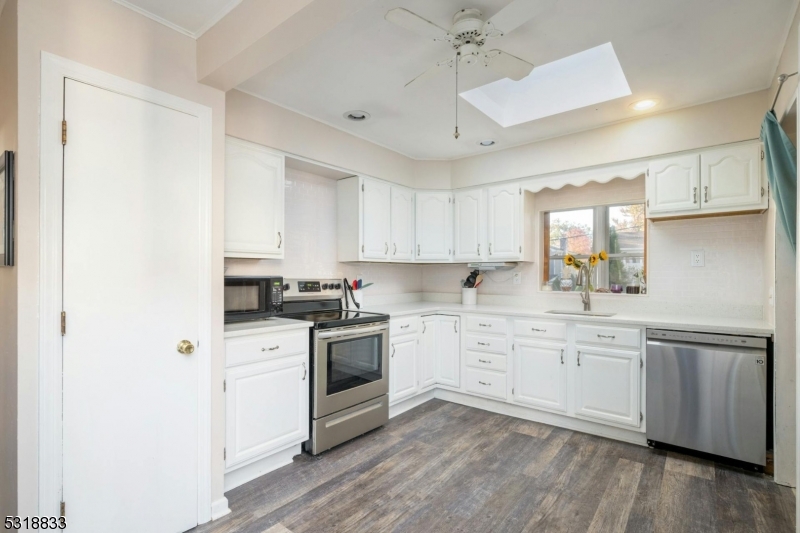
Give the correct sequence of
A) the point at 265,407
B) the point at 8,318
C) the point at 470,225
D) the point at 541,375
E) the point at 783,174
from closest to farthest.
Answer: the point at 8,318, the point at 783,174, the point at 265,407, the point at 541,375, the point at 470,225

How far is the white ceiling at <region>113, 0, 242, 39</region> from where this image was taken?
71.3 inches

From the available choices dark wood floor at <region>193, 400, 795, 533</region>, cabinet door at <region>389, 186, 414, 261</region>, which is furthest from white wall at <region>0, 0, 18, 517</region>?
cabinet door at <region>389, 186, 414, 261</region>

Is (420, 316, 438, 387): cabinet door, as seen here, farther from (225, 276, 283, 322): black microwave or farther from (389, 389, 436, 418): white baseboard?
(225, 276, 283, 322): black microwave

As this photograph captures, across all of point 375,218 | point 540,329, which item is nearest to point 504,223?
point 540,329

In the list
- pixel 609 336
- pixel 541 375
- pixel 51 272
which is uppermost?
pixel 51 272

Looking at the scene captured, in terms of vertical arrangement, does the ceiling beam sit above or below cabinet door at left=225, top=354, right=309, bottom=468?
above

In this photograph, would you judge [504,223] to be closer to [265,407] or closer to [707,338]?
[707,338]

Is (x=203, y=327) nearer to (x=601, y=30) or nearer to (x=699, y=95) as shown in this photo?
(x=601, y=30)

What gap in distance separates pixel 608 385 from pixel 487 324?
1063 millimetres

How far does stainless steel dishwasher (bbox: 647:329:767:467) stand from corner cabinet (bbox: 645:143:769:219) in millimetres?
932

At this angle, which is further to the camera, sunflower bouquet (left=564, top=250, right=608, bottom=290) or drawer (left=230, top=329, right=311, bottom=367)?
sunflower bouquet (left=564, top=250, right=608, bottom=290)

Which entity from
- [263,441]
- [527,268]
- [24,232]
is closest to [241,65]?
[24,232]

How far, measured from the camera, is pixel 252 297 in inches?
106

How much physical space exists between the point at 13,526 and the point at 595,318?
342 centimetres
